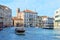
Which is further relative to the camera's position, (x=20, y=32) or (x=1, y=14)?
(x=20, y=32)

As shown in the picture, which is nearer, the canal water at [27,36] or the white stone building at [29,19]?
the canal water at [27,36]

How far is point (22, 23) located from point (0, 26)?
69cm

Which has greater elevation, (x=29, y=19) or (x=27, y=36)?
(x=29, y=19)

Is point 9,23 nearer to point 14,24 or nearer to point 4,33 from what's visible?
point 14,24

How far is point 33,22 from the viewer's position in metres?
6.47

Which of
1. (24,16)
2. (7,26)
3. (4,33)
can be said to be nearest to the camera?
(7,26)

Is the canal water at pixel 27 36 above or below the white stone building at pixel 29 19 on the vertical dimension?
below

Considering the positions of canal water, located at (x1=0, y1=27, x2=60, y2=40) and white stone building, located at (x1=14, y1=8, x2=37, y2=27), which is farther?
white stone building, located at (x1=14, y1=8, x2=37, y2=27)

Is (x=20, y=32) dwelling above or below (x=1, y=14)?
below

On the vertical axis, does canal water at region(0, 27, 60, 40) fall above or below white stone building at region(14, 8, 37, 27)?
below

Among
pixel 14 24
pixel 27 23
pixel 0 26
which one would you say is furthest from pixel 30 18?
pixel 0 26

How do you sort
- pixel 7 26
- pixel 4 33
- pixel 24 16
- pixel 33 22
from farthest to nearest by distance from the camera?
pixel 4 33 → pixel 24 16 → pixel 33 22 → pixel 7 26

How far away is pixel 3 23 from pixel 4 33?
155cm

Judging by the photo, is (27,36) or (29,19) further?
(27,36)
